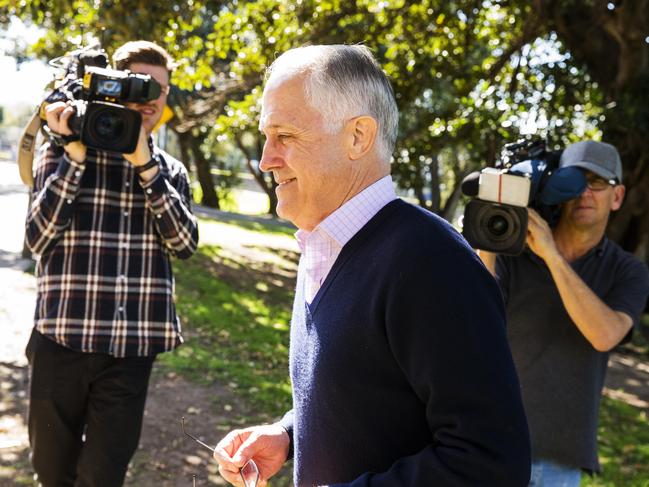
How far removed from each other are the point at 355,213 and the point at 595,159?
1448mm

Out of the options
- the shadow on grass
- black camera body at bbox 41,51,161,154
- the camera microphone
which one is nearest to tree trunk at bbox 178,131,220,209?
the shadow on grass

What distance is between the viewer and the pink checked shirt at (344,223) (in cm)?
169

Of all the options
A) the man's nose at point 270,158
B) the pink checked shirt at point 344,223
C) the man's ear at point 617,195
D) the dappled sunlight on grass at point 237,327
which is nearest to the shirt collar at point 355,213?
the pink checked shirt at point 344,223

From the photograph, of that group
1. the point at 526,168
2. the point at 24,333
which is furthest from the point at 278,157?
the point at 24,333

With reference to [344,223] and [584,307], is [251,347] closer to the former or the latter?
[584,307]

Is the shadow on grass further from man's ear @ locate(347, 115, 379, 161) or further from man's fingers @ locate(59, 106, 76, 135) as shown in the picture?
man's ear @ locate(347, 115, 379, 161)

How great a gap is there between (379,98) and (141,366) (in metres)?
1.90

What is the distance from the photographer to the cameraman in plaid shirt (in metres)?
3.11

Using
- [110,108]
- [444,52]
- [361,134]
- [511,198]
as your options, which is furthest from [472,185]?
[444,52]

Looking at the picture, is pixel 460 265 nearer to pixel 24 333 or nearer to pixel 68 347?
pixel 68 347

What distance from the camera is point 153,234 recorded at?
3.28 m

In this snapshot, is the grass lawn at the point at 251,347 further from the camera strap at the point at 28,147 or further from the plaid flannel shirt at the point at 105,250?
the camera strap at the point at 28,147

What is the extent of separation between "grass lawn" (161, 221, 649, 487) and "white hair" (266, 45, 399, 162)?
3280 millimetres

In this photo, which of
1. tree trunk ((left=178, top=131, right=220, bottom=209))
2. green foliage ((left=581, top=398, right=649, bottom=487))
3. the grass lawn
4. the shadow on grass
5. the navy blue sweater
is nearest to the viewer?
the navy blue sweater
